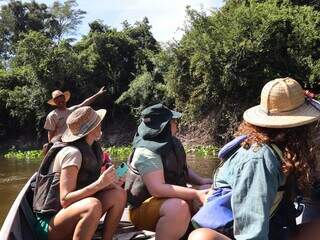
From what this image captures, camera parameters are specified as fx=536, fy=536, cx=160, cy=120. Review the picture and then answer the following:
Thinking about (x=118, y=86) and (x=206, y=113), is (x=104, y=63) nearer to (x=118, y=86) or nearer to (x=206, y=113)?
(x=118, y=86)

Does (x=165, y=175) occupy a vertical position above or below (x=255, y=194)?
below

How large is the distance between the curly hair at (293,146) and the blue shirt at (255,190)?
0.04 metres

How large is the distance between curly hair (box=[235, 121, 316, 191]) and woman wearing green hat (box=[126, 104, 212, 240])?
39.2 inches

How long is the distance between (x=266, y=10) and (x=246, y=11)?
2.24 feet

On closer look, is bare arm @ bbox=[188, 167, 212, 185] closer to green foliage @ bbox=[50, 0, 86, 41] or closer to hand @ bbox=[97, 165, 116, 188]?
hand @ bbox=[97, 165, 116, 188]

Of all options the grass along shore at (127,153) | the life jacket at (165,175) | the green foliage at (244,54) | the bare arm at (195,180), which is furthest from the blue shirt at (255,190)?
the green foliage at (244,54)

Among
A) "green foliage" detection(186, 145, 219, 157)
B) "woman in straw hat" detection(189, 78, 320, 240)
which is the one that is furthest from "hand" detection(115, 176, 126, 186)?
"green foliage" detection(186, 145, 219, 157)

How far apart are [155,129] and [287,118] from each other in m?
1.31

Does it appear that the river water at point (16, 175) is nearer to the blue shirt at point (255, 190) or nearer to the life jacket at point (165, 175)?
the life jacket at point (165, 175)

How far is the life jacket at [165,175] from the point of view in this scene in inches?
131

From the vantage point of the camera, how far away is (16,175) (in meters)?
15.4

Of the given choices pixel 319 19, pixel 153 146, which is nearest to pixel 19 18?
pixel 319 19

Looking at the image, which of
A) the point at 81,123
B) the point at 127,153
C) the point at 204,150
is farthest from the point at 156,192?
the point at 127,153

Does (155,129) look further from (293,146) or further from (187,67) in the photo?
(187,67)
